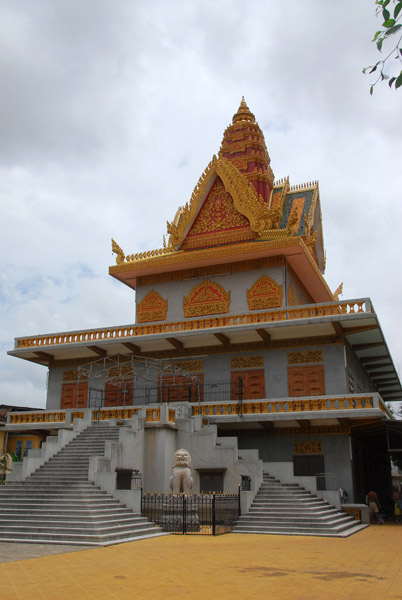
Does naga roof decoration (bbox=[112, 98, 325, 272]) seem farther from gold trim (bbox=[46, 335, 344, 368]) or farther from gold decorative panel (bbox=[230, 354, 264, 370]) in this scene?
gold decorative panel (bbox=[230, 354, 264, 370])

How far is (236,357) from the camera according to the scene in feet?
80.5

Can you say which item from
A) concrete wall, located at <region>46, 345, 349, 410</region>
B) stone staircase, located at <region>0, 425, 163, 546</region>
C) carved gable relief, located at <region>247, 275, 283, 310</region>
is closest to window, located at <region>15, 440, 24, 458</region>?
concrete wall, located at <region>46, 345, 349, 410</region>

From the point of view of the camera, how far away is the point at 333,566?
10.7 metres

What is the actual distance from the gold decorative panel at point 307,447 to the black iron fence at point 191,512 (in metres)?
5.26

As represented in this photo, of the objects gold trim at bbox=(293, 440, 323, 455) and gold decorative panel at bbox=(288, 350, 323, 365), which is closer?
gold trim at bbox=(293, 440, 323, 455)

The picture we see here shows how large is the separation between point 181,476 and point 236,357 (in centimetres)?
774

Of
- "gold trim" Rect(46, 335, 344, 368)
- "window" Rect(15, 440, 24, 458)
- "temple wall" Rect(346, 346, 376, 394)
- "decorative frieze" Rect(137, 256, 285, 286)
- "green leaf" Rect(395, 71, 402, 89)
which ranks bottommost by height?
"window" Rect(15, 440, 24, 458)

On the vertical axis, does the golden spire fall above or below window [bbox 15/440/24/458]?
above

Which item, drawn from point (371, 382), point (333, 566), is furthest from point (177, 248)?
point (333, 566)

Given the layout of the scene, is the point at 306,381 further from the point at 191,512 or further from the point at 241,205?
the point at 241,205

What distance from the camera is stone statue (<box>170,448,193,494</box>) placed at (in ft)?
57.5

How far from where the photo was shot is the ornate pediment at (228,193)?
27125 millimetres

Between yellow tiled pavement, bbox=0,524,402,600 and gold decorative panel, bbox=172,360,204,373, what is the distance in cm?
1122

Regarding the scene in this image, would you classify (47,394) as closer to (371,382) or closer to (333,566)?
(371,382)
